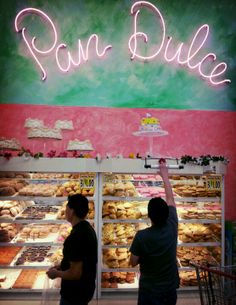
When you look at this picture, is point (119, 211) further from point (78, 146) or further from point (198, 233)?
point (198, 233)

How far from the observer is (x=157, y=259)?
3234 mm

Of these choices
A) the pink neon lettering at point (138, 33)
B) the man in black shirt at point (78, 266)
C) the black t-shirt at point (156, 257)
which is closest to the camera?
the man in black shirt at point (78, 266)

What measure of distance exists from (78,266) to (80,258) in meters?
0.07

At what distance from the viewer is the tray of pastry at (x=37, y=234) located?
582cm

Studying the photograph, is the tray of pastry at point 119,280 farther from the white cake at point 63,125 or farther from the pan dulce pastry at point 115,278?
the white cake at point 63,125

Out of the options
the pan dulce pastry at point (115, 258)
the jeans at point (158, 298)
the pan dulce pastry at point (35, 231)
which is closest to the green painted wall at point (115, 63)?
the pan dulce pastry at point (35, 231)

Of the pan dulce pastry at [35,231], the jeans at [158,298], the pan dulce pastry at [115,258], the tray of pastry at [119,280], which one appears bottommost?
the tray of pastry at [119,280]

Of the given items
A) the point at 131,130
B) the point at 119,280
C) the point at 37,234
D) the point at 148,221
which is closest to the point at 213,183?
the point at 148,221

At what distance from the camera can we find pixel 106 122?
7.89m

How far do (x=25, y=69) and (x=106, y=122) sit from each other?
82.8 inches

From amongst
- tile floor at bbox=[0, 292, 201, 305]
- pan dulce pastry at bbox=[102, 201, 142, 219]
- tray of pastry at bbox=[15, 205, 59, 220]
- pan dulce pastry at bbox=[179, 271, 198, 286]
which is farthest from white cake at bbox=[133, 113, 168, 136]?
tile floor at bbox=[0, 292, 201, 305]

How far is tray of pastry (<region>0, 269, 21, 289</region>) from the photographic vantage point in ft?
18.7

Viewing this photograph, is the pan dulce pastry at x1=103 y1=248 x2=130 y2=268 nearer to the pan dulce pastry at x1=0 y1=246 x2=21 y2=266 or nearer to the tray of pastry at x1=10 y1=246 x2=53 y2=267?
the tray of pastry at x1=10 y1=246 x2=53 y2=267

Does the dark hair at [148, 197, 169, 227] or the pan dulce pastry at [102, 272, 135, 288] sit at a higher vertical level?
the dark hair at [148, 197, 169, 227]
